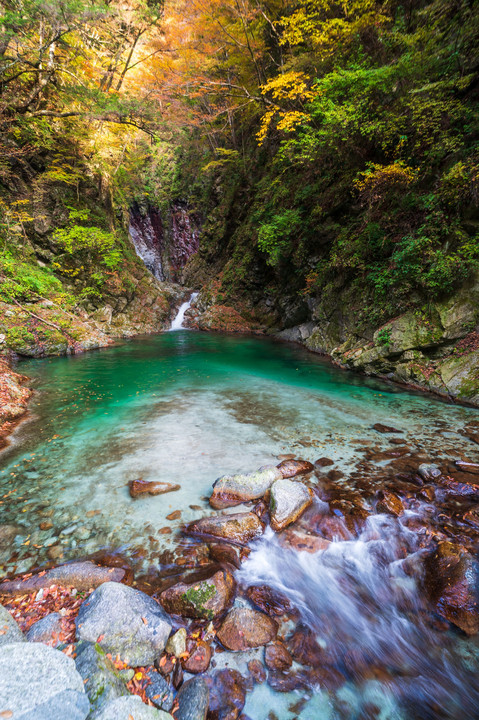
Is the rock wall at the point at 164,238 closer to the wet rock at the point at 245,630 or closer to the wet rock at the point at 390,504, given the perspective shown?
the wet rock at the point at 390,504

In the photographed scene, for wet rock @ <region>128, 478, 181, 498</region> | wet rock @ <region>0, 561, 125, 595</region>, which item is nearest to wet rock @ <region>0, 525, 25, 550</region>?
wet rock @ <region>0, 561, 125, 595</region>

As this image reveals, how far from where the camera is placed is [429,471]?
4.03 meters

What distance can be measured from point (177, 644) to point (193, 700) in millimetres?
350

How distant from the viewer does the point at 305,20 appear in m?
10.4

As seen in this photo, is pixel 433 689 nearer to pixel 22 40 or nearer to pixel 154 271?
pixel 22 40

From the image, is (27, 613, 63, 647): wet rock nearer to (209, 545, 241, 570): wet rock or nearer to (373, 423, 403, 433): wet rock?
(209, 545, 241, 570): wet rock

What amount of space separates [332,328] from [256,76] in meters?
15.6

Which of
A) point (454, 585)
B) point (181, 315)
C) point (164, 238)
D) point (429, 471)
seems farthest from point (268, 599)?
point (164, 238)

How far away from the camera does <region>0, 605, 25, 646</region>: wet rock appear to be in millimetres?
1816

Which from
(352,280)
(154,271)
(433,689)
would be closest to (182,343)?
(352,280)

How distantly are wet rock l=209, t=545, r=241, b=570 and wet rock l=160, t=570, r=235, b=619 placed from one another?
0.32 m

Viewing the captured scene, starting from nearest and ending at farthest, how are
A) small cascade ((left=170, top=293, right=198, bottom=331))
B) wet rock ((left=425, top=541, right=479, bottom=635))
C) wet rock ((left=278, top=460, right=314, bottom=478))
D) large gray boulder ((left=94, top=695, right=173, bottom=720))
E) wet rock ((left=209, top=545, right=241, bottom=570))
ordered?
1. large gray boulder ((left=94, top=695, right=173, bottom=720))
2. wet rock ((left=425, top=541, right=479, bottom=635))
3. wet rock ((left=209, top=545, right=241, bottom=570))
4. wet rock ((left=278, top=460, right=314, bottom=478))
5. small cascade ((left=170, top=293, right=198, bottom=331))

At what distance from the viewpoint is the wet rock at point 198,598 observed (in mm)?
2373

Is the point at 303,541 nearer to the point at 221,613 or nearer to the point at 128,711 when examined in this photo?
the point at 221,613
